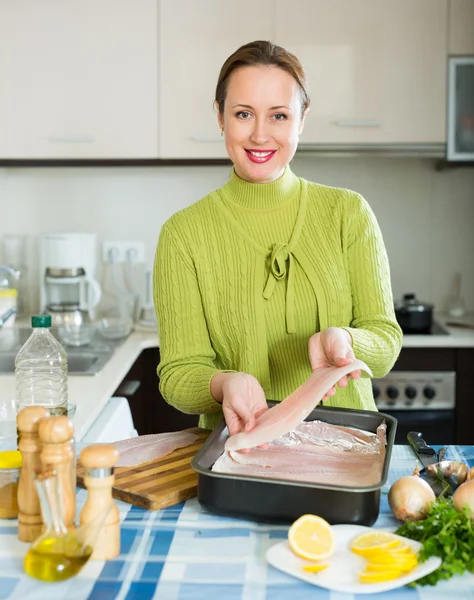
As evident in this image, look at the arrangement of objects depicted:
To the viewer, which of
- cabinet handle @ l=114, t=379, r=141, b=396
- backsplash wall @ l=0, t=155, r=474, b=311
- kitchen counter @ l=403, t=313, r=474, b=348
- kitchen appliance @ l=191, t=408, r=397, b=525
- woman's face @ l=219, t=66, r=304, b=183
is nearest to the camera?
kitchen appliance @ l=191, t=408, r=397, b=525

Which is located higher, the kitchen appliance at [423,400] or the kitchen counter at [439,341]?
the kitchen counter at [439,341]

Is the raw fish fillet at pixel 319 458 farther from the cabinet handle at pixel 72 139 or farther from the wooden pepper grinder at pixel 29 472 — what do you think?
the cabinet handle at pixel 72 139

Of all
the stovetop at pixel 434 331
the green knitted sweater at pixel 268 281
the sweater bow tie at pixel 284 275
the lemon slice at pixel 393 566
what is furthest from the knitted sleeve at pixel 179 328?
the stovetop at pixel 434 331

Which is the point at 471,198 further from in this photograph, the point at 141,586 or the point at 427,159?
the point at 141,586

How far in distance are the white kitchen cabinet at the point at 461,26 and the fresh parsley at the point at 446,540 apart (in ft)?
7.57

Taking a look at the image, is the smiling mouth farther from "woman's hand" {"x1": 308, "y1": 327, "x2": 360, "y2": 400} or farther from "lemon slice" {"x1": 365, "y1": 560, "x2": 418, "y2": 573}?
"lemon slice" {"x1": 365, "y1": 560, "x2": 418, "y2": 573}

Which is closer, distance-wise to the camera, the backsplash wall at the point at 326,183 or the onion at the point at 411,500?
the onion at the point at 411,500

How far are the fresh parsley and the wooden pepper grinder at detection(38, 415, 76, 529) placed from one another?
43 cm

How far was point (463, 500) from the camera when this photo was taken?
1.11 meters

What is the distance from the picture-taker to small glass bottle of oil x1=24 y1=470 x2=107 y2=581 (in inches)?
39.3

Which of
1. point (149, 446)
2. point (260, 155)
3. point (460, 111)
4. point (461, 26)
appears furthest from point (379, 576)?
point (461, 26)

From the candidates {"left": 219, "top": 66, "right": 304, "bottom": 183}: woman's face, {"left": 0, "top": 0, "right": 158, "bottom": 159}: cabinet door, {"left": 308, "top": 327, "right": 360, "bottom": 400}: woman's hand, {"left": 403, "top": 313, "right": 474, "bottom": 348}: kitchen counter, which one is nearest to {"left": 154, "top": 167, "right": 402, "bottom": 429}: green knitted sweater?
{"left": 219, "top": 66, "right": 304, "bottom": 183}: woman's face

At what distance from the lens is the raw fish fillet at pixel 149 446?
54.0 inches

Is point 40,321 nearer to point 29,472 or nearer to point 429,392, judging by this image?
point 29,472
